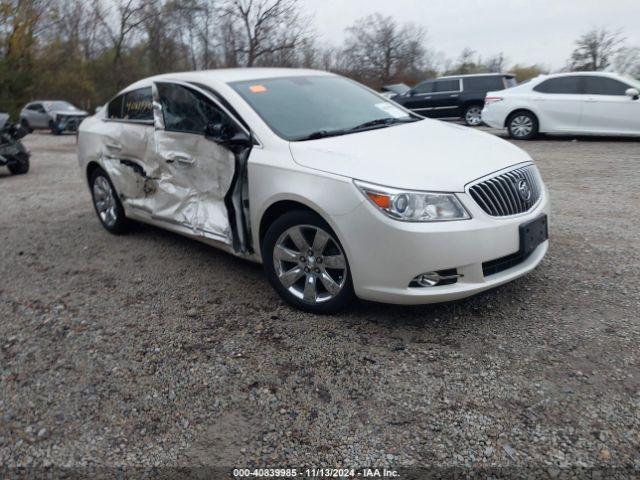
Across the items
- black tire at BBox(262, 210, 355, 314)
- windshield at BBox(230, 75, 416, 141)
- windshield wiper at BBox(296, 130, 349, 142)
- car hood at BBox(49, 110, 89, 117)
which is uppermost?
car hood at BBox(49, 110, 89, 117)

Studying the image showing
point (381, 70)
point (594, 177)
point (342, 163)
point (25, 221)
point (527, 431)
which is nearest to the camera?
point (527, 431)

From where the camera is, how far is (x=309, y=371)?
2943 mm

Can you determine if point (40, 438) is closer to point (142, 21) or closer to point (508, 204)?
point (508, 204)

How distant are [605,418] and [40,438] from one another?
102 inches

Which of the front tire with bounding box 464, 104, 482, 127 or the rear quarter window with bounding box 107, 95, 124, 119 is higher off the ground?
the rear quarter window with bounding box 107, 95, 124, 119

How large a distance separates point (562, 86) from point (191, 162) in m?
9.86

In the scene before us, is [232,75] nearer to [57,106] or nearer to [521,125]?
[521,125]

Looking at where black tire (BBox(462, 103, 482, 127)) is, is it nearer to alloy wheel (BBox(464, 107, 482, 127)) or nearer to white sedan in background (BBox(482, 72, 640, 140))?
alloy wheel (BBox(464, 107, 482, 127))

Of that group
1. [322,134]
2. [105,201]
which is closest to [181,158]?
[322,134]

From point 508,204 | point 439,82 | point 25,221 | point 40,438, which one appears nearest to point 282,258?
point 508,204

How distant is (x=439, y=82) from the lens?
52.8 ft

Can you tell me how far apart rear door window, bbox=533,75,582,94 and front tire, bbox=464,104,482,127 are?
12.7ft

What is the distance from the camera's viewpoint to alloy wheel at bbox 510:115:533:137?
12047mm

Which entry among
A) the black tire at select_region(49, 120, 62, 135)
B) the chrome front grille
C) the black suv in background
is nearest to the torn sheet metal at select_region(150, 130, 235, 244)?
the chrome front grille
